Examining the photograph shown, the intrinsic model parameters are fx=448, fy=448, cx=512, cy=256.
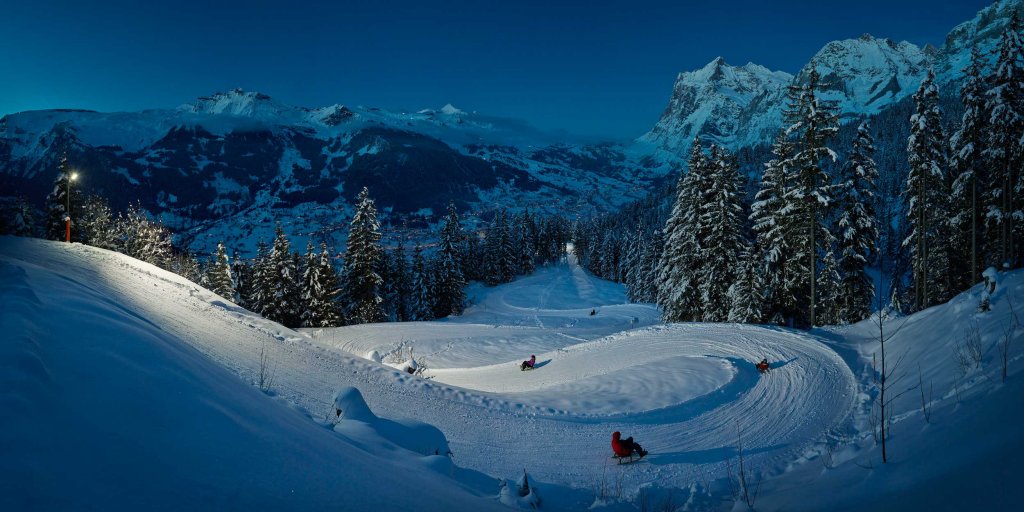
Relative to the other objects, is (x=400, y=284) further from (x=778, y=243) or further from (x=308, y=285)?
(x=778, y=243)

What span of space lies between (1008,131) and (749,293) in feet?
46.6

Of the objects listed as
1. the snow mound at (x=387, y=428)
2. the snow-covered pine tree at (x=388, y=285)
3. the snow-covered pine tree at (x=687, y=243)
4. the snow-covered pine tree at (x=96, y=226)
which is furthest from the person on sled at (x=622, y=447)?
the snow-covered pine tree at (x=96, y=226)

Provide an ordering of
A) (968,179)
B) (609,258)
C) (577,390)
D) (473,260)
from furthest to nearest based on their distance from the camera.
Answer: (609,258) → (473,260) → (968,179) → (577,390)

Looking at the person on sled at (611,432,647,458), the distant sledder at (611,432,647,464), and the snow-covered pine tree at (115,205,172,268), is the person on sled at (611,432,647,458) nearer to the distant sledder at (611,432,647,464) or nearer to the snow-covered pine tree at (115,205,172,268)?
the distant sledder at (611,432,647,464)

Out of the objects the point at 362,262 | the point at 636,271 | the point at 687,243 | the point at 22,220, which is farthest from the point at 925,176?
the point at 22,220

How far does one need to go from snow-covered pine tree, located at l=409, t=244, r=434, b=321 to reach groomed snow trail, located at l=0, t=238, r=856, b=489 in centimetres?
3095

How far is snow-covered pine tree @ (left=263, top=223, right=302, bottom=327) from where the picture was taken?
3959 cm

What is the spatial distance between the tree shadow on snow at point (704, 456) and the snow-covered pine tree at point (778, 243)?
58.4 ft

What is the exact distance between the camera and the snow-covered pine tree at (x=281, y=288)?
130 feet

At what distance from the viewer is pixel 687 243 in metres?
30.4

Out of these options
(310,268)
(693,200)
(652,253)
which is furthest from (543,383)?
(652,253)

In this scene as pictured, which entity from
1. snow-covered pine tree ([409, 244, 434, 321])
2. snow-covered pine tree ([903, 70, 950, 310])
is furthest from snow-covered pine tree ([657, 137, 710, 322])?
snow-covered pine tree ([409, 244, 434, 321])

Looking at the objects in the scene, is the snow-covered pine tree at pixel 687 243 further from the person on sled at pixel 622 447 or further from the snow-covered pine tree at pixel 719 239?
the person on sled at pixel 622 447

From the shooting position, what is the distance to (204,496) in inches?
127
